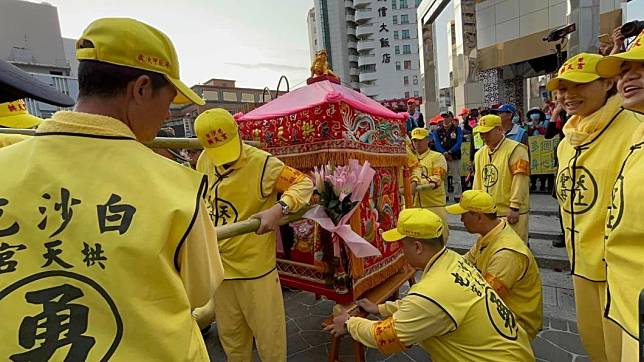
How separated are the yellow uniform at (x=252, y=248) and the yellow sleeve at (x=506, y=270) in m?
1.51

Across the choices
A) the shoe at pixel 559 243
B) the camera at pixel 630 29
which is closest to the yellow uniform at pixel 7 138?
the camera at pixel 630 29

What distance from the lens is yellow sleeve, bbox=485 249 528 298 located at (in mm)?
2646

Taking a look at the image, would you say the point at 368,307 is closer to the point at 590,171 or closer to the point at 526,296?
the point at 526,296

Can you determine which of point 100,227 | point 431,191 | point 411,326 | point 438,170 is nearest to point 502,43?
point 438,170

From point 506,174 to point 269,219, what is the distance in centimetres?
306

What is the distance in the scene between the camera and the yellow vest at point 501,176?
4020mm

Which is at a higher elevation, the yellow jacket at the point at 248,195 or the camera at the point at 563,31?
the camera at the point at 563,31

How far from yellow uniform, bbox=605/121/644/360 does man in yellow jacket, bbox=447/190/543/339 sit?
120 centimetres

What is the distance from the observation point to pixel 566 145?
8.28ft

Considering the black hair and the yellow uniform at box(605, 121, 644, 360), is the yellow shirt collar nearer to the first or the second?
the black hair

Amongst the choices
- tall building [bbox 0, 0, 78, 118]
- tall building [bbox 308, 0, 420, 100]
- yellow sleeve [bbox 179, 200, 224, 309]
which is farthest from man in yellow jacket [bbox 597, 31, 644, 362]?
tall building [bbox 308, 0, 420, 100]

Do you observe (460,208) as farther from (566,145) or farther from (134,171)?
(134,171)

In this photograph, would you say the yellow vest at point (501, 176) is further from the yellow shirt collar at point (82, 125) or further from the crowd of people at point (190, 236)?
the yellow shirt collar at point (82, 125)

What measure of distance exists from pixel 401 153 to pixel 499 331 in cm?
199
